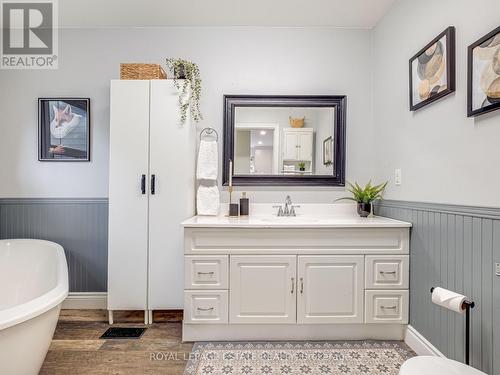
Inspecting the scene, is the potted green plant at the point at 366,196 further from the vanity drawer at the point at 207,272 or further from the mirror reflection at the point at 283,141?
the vanity drawer at the point at 207,272

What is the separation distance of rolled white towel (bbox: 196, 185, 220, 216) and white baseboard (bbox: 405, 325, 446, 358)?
5.35 feet

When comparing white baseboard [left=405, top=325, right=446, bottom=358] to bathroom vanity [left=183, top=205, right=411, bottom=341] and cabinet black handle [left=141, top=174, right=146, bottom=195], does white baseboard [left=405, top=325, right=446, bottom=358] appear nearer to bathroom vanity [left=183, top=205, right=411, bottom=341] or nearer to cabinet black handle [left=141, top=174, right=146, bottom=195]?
bathroom vanity [left=183, top=205, right=411, bottom=341]

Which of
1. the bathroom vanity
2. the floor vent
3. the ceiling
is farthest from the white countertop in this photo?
the ceiling

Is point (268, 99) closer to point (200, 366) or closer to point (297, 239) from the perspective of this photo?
point (297, 239)

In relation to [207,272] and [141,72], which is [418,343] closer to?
[207,272]

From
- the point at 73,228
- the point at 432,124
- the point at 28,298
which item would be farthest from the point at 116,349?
the point at 432,124

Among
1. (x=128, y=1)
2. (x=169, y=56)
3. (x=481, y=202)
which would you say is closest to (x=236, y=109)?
(x=169, y=56)

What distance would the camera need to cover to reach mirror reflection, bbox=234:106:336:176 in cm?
251

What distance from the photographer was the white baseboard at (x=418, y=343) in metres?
1.73

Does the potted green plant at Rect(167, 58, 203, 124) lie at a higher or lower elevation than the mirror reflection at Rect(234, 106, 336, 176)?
higher

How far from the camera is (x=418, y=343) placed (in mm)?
1851

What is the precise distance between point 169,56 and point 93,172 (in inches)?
48.7

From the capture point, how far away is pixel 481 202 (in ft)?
4.53

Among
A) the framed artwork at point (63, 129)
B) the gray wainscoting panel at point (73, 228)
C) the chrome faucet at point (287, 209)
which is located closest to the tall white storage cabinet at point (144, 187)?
the gray wainscoting panel at point (73, 228)
